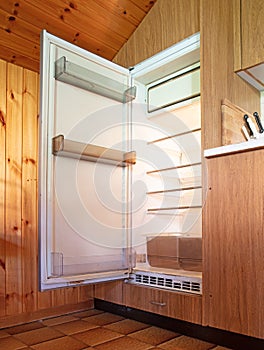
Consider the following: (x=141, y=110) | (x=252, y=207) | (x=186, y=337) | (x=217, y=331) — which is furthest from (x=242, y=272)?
(x=141, y=110)

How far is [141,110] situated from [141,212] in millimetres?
643

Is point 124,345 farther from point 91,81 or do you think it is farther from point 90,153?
point 91,81

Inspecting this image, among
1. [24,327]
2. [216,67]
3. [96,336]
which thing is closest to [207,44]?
[216,67]

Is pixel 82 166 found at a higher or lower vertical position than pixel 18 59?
lower

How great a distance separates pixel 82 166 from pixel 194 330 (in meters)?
0.98

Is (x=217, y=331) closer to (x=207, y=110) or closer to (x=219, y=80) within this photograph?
(x=207, y=110)

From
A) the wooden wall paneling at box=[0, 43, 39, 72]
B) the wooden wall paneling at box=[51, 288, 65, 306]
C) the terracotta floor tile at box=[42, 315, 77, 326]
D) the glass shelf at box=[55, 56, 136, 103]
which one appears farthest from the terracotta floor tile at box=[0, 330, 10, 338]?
the wooden wall paneling at box=[0, 43, 39, 72]

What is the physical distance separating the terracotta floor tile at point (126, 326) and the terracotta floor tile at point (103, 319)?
5 cm

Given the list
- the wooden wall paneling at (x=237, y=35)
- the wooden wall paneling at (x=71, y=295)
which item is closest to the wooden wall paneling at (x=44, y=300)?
the wooden wall paneling at (x=71, y=295)

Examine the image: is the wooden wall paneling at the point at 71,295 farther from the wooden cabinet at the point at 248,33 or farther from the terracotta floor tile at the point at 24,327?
the wooden cabinet at the point at 248,33

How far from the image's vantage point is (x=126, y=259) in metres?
1.88

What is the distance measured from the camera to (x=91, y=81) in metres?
1.76

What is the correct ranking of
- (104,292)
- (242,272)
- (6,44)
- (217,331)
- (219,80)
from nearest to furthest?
(242,272) → (217,331) → (219,80) → (6,44) → (104,292)

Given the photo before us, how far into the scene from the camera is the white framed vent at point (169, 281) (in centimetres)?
154
